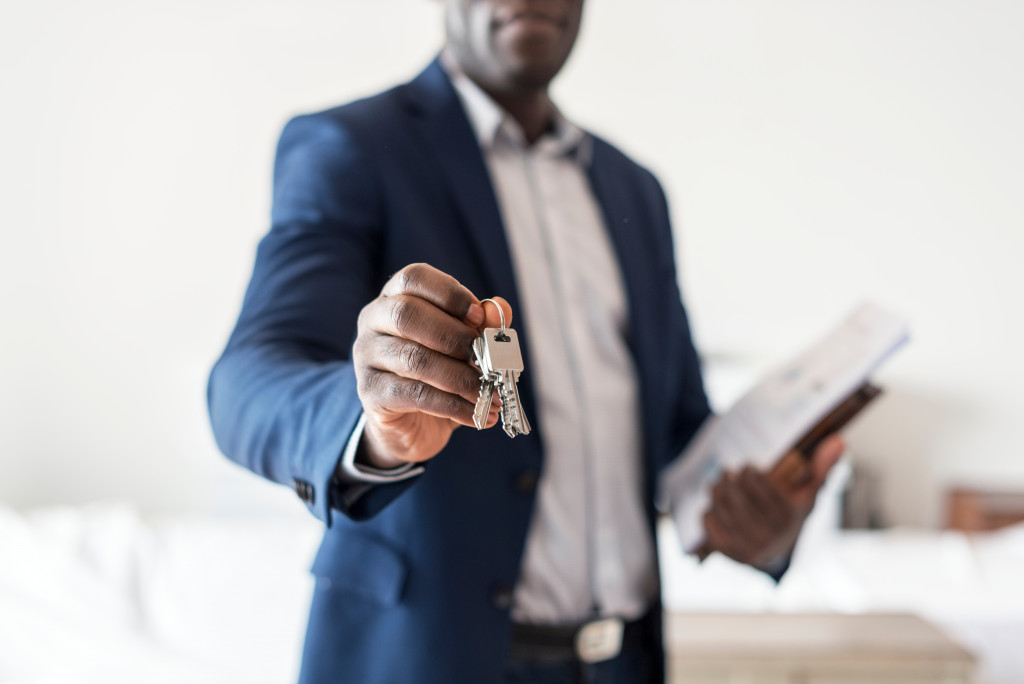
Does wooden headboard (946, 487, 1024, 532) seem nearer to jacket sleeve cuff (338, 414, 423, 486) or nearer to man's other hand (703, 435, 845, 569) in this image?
man's other hand (703, 435, 845, 569)

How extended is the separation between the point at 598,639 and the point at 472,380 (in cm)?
49

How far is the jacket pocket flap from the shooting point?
50 cm

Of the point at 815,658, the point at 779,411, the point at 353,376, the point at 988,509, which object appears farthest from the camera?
the point at 988,509

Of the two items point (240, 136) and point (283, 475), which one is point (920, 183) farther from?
point (283, 475)

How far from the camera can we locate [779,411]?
2.36 ft

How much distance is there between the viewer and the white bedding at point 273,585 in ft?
4.25

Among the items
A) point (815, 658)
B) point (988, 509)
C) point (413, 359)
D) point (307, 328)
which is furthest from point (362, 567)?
point (988, 509)

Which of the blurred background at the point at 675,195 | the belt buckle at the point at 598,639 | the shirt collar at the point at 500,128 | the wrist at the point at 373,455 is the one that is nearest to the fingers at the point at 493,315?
the wrist at the point at 373,455

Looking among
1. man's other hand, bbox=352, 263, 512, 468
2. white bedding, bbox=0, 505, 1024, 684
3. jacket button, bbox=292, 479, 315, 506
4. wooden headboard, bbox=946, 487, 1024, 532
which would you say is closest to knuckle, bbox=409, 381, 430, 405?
man's other hand, bbox=352, 263, 512, 468

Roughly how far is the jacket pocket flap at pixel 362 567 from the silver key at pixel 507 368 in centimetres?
32

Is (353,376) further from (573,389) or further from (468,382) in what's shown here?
(573,389)

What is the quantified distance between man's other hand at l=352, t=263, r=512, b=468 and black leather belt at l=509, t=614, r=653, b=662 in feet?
1.33

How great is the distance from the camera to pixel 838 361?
0.69 meters

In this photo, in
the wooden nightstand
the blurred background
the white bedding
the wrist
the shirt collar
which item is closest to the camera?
the wrist
